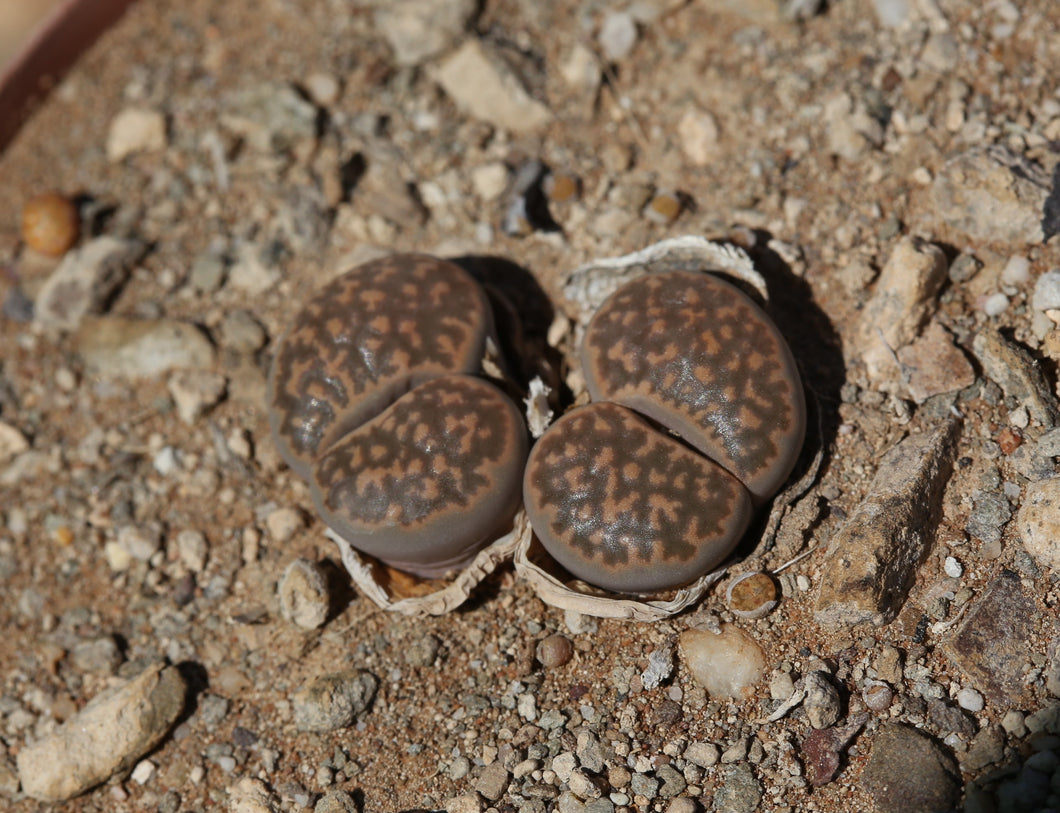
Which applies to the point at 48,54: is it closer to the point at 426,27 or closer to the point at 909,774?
the point at 426,27

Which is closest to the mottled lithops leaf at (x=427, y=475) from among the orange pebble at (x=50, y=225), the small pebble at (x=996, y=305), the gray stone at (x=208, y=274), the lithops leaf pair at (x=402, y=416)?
the lithops leaf pair at (x=402, y=416)

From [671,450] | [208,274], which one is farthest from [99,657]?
[671,450]

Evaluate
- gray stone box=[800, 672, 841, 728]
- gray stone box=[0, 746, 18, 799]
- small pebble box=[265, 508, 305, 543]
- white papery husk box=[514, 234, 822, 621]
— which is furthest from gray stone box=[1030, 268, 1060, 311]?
gray stone box=[0, 746, 18, 799]

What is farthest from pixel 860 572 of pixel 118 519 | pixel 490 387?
pixel 118 519

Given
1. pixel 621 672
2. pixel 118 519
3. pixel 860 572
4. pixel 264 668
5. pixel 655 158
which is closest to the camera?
pixel 860 572

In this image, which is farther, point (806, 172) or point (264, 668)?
point (806, 172)

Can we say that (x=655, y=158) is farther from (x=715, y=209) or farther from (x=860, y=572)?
(x=860, y=572)

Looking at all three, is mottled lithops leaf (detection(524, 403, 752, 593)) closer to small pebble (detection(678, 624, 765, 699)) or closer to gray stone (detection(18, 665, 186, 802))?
small pebble (detection(678, 624, 765, 699))
